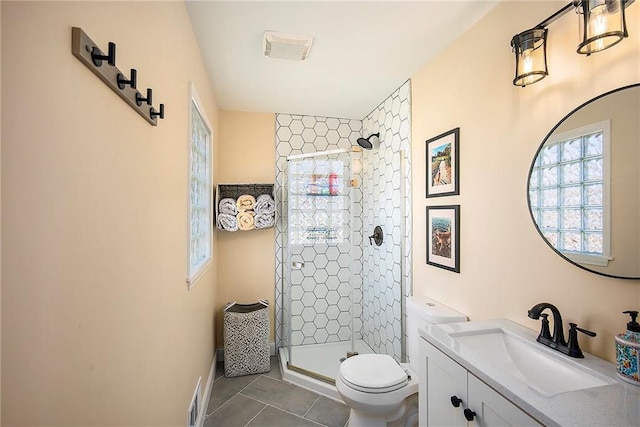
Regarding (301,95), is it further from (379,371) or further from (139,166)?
(379,371)

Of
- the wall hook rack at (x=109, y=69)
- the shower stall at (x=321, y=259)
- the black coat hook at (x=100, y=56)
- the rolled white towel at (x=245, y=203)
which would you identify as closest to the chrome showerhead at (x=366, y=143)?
the shower stall at (x=321, y=259)

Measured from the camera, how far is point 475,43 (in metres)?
1.72

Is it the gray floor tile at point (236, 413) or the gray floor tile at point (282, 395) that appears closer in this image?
the gray floor tile at point (236, 413)

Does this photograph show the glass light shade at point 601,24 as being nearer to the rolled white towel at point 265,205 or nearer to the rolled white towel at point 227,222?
the rolled white towel at point 265,205

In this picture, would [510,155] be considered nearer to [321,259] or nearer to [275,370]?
[321,259]

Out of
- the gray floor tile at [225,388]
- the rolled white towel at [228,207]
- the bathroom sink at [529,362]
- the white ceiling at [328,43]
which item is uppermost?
the white ceiling at [328,43]

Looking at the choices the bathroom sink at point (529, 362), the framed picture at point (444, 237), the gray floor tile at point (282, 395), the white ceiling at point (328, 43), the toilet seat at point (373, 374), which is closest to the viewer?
the bathroom sink at point (529, 362)

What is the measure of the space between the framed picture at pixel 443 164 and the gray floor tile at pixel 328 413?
5.61 ft

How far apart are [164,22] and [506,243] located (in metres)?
1.86

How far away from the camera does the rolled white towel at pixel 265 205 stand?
292cm

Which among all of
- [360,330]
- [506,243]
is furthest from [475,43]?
[360,330]

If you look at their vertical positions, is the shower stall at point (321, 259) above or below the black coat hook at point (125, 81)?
below

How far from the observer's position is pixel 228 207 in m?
2.84

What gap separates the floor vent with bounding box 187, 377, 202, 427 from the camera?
1.73 meters
